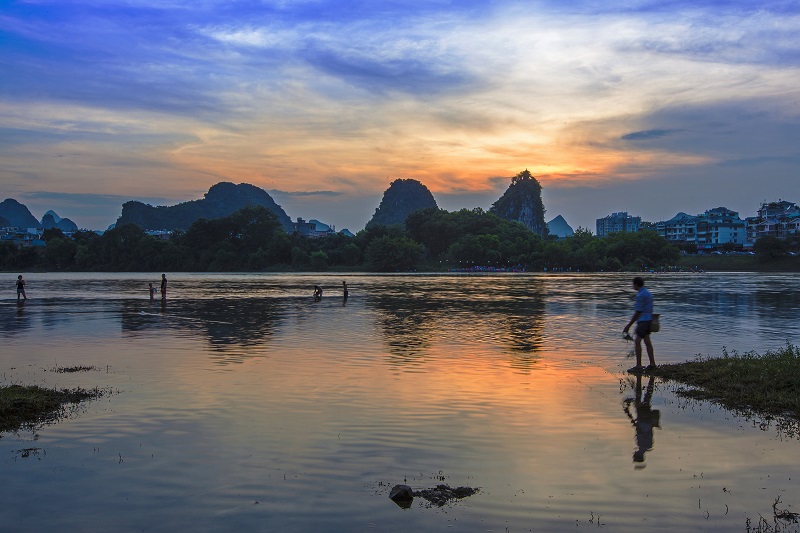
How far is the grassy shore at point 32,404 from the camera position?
10.9m

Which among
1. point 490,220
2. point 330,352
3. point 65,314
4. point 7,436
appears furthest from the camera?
point 490,220

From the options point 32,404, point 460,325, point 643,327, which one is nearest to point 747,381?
point 643,327

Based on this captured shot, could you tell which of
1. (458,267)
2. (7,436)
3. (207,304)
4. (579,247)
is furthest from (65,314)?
(579,247)

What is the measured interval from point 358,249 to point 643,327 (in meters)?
143

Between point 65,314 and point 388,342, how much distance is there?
71.6ft

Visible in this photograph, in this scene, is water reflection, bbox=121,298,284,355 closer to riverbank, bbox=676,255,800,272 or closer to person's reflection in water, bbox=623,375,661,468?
person's reflection in water, bbox=623,375,661,468

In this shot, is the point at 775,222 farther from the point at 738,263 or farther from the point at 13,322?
the point at 13,322

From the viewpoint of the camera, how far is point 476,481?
819cm

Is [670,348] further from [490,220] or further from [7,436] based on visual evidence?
[490,220]

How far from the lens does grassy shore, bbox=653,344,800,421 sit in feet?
38.7

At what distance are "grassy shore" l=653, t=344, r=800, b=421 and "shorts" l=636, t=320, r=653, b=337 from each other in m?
0.99

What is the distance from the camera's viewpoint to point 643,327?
1598 cm

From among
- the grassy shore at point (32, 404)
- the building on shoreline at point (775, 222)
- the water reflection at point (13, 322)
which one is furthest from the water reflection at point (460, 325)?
the building on shoreline at point (775, 222)

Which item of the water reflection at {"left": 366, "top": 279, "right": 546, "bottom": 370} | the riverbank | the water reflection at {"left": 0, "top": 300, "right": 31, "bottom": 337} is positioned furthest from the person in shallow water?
the riverbank
